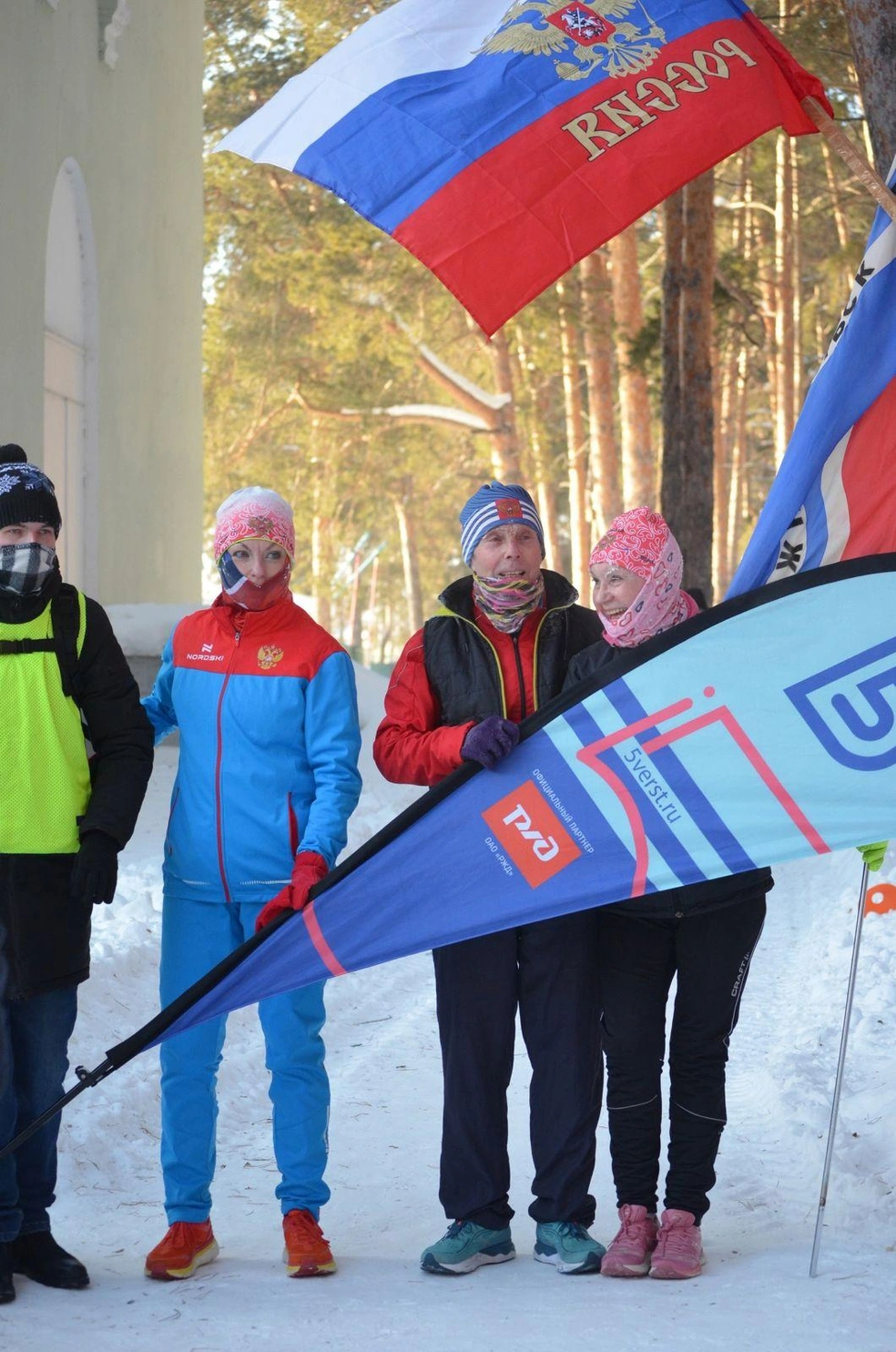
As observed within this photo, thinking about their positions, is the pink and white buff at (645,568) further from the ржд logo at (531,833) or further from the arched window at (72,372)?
the arched window at (72,372)

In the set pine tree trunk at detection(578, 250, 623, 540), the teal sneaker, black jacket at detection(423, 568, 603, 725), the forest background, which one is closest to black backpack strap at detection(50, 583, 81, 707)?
black jacket at detection(423, 568, 603, 725)

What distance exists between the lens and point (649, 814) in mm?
3979

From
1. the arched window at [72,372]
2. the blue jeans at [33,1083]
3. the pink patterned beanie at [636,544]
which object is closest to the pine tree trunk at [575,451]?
the arched window at [72,372]

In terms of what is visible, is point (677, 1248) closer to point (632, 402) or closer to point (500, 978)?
point (500, 978)

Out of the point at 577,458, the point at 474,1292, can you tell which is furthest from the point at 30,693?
the point at 577,458

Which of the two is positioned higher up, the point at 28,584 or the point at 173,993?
the point at 28,584

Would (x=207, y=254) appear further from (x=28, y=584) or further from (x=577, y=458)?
(x=28, y=584)

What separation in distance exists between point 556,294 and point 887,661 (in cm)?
2025

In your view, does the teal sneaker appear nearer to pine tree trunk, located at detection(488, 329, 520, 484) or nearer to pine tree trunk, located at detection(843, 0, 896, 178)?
pine tree trunk, located at detection(843, 0, 896, 178)

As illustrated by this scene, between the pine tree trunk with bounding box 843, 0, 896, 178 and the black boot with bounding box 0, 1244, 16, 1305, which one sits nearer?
the black boot with bounding box 0, 1244, 16, 1305

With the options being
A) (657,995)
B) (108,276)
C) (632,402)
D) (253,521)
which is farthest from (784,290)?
(657,995)

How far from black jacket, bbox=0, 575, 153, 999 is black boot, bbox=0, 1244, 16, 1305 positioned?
62cm

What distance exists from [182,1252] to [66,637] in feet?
5.26

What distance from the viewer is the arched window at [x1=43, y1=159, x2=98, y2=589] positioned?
1307 cm
